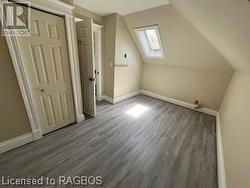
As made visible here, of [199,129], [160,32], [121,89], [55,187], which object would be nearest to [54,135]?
[55,187]

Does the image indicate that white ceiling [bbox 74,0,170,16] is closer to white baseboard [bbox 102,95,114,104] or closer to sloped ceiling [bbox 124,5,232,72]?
sloped ceiling [bbox 124,5,232,72]

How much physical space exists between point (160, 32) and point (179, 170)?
2999mm

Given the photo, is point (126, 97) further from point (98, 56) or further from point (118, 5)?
point (118, 5)

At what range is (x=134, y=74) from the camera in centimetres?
438

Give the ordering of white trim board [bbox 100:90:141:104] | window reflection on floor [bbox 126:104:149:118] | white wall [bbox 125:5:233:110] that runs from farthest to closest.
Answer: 1. white trim board [bbox 100:90:141:104]
2. window reflection on floor [bbox 126:104:149:118]
3. white wall [bbox 125:5:233:110]

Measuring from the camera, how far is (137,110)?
3492mm

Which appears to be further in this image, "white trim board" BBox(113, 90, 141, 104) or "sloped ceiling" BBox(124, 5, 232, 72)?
"white trim board" BBox(113, 90, 141, 104)

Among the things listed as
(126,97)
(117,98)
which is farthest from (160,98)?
(117,98)

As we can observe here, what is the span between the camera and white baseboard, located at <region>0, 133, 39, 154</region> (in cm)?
184

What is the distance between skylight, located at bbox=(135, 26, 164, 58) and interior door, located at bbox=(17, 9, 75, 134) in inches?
87.7
